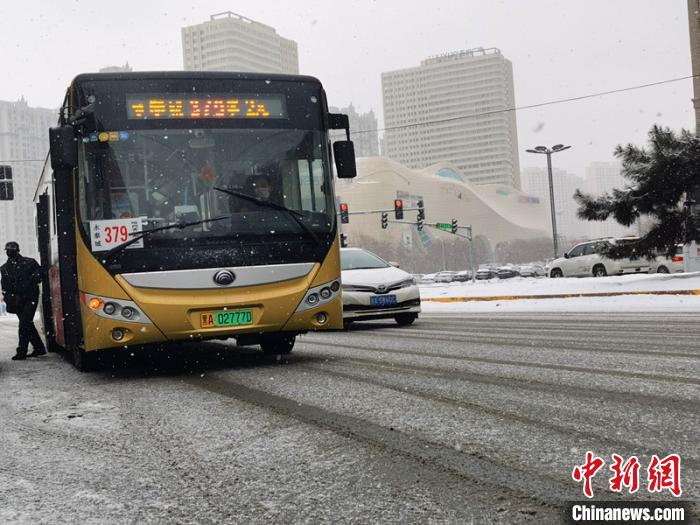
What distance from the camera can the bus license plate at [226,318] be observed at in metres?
7.18

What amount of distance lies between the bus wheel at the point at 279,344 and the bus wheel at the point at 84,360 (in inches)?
70.2

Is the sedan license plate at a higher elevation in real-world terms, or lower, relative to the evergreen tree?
lower

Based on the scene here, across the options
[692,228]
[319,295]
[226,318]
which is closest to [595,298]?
[692,228]

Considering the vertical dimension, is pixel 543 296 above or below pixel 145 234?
below

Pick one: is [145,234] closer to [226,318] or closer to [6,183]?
[226,318]

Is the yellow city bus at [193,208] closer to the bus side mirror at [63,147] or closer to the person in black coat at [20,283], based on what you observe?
the bus side mirror at [63,147]

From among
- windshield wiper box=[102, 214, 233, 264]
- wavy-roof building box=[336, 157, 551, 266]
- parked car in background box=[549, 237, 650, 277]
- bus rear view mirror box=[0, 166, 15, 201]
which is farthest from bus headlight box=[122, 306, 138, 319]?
wavy-roof building box=[336, 157, 551, 266]

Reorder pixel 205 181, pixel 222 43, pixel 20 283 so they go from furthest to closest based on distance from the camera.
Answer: pixel 222 43, pixel 20 283, pixel 205 181

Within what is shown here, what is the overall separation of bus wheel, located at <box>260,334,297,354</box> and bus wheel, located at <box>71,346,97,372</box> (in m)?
1.78

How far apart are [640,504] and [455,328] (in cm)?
954

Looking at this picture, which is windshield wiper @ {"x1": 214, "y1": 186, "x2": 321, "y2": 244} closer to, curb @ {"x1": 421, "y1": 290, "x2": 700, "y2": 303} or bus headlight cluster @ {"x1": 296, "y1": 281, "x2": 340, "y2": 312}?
bus headlight cluster @ {"x1": 296, "y1": 281, "x2": 340, "y2": 312}

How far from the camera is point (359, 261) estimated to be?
14.3 m

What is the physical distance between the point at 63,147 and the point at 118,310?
→ 1.53m

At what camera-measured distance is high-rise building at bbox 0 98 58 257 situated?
13988 cm
